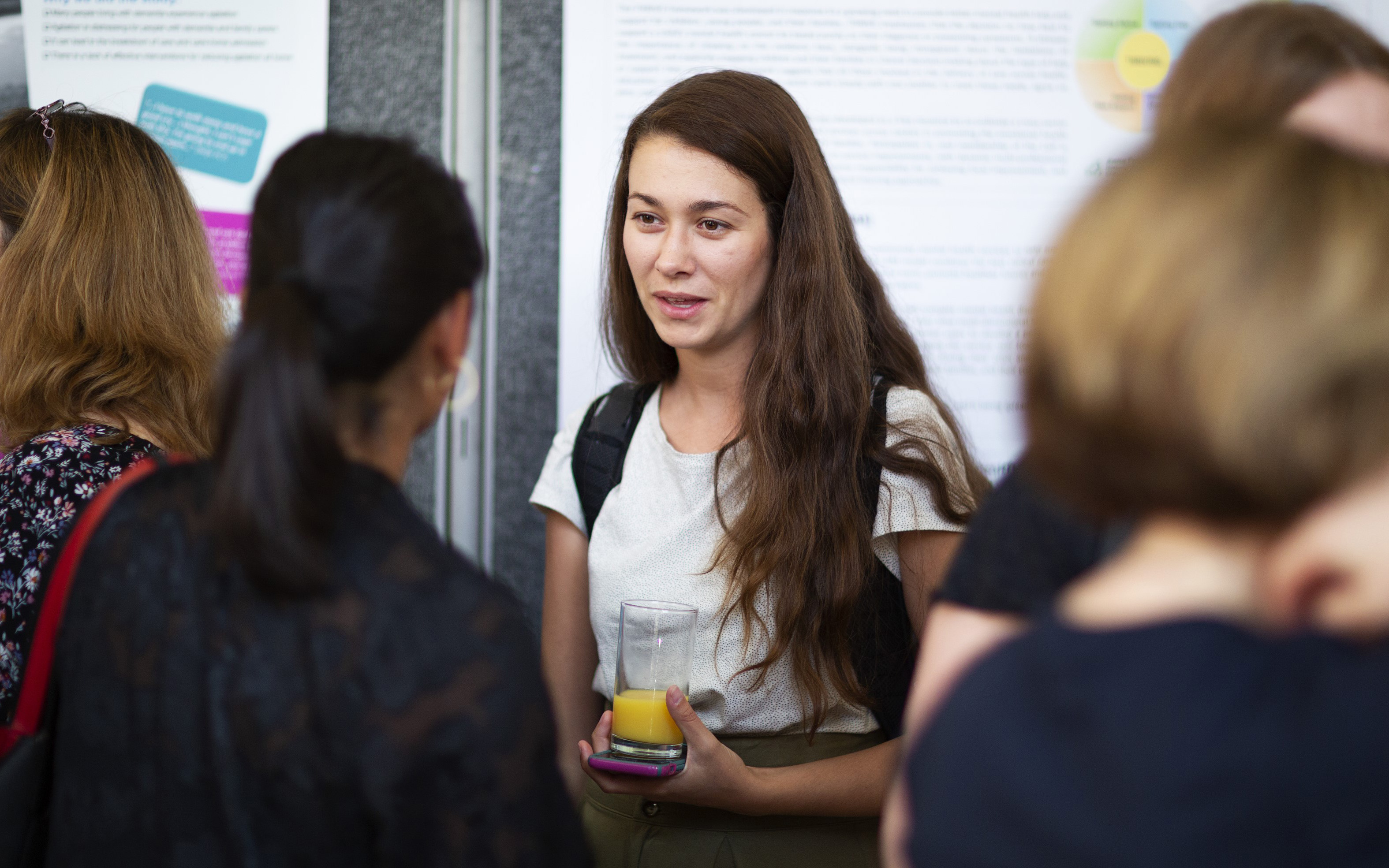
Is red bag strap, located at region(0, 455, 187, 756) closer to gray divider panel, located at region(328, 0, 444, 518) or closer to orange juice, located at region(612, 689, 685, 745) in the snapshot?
orange juice, located at region(612, 689, 685, 745)

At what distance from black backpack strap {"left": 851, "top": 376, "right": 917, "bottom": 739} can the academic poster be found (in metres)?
1.22

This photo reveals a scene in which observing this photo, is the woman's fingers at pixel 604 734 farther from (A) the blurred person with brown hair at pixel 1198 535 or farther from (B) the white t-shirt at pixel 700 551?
(A) the blurred person with brown hair at pixel 1198 535

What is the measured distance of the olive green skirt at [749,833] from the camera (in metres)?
1.29

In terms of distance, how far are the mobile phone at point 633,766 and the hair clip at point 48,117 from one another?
930 mm

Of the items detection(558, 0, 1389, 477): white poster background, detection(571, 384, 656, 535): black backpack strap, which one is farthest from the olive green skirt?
detection(558, 0, 1389, 477): white poster background

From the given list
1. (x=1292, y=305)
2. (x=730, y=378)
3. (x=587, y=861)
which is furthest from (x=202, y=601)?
(x=730, y=378)

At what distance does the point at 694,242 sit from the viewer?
4.51 feet

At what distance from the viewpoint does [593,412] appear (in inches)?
60.3

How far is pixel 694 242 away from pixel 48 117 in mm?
773

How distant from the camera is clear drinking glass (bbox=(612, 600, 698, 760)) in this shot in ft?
3.80

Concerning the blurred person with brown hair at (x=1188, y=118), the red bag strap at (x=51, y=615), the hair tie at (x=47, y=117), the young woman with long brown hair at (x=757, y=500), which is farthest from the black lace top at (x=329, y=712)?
the hair tie at (x=47, y=117)

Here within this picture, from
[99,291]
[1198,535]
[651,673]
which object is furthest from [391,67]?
[1198,535]

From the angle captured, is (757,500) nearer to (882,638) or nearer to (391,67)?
(882,638)

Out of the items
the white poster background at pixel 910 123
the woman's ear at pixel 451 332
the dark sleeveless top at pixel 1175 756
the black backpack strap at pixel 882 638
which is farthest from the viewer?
the white poster background at pixel 910 123
